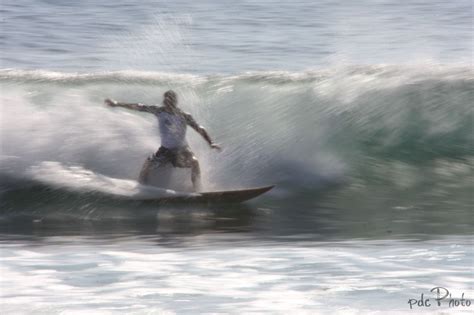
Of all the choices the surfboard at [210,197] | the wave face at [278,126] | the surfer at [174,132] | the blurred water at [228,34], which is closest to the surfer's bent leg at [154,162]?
the surfer at [174,132]

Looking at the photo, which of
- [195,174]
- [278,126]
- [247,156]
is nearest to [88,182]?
[195,174]

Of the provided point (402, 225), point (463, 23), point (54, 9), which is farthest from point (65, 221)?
point (463, 23)

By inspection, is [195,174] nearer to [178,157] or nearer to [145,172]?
[178,157]

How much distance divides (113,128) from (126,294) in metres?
6.27

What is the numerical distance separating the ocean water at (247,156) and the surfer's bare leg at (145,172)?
0.78 feet

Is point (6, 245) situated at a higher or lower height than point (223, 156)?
lower

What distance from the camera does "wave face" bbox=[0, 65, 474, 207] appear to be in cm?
→ 1248

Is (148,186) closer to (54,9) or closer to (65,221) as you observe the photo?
(65,221)

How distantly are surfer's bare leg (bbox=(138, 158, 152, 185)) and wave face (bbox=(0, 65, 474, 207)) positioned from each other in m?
0.75

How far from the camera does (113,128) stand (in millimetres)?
13305

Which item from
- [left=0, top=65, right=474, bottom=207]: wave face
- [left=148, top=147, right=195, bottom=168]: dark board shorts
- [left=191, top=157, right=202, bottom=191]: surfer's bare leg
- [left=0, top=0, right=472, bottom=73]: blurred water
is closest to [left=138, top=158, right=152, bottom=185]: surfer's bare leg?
[left=148, top=147, right=195, bottom=168]: dark board shorts

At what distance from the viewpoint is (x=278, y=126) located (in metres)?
14.2

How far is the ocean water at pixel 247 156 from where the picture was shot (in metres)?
7.45

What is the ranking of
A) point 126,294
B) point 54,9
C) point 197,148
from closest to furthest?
point 126,294 → point 197,148 → point 54,9
